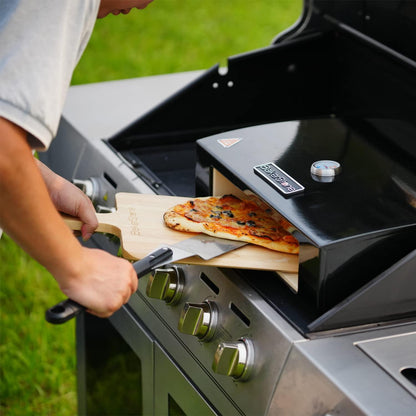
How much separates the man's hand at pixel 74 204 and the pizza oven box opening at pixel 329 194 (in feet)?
0.75

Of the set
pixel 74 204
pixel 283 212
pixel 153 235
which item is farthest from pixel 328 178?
pixel 74 204

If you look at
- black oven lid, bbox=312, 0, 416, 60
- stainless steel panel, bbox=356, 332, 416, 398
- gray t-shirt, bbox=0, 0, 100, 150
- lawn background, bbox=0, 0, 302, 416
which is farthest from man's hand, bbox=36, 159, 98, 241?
lawn background, bbox=0, 0, 302, 416

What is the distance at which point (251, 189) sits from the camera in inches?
50.6

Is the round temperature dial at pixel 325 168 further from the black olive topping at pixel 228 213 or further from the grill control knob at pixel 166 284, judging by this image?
the grill control knob at pixel 166 284

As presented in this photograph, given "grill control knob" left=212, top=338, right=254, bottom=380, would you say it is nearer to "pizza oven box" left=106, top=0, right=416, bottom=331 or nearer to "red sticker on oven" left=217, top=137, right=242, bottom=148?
"pizza oven box" left=106, top=0, right=416, bottom=331

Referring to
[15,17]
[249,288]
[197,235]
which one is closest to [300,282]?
[249,288]

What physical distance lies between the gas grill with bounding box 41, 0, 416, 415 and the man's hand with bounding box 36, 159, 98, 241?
6.0 inches

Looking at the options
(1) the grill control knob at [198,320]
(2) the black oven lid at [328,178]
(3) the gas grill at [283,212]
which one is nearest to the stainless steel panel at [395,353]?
(3) the gas grill at [283,212]

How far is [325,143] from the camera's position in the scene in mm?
1453

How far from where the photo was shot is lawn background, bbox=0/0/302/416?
265 cm

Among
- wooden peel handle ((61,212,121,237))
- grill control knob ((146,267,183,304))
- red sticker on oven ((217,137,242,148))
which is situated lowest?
grill control knob ((146,267,183,304))

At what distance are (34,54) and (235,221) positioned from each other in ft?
1.59

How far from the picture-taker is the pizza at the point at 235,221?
4.23 ft

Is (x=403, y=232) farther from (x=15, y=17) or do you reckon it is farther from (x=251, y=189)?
(x=15, y=17)
